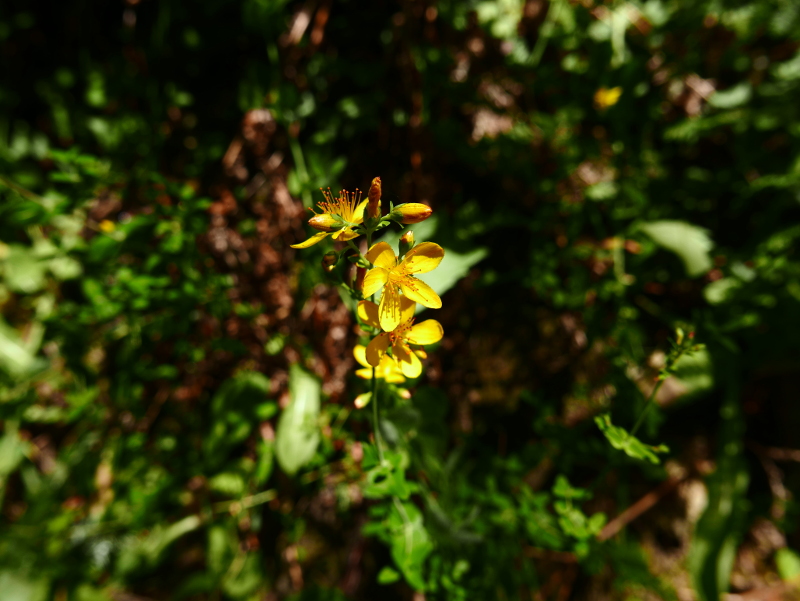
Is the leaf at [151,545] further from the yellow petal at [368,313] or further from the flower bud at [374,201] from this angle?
the flower bud at [374,201]

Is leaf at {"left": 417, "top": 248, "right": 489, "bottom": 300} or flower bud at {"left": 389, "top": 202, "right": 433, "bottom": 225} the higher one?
flower bud at {"left": 389, "top": 202, "right": 433, "bottom": 225}

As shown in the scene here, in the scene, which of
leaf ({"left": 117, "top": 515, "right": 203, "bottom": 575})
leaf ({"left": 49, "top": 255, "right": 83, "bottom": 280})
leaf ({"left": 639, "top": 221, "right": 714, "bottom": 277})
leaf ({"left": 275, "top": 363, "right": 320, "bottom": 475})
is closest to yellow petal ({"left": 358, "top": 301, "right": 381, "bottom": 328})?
leaf ({"left": 275, "top": 363, "right": 320, "bottom": 475})

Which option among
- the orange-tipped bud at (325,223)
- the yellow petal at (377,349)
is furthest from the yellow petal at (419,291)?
the orange-tipped bud at (325,223)

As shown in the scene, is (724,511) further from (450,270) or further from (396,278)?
(396,278)

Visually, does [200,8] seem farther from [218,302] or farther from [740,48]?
[740,48]

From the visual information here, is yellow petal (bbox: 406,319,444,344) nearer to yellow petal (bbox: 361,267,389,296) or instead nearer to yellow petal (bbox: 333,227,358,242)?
yellow petal (bbox: 361,267,389,296)

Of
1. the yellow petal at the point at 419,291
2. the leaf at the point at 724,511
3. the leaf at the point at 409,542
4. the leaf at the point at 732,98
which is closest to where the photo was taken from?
the yellow petal at the point at 419,291
